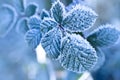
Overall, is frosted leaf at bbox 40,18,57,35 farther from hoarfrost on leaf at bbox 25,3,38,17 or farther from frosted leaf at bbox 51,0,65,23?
hoarfrost on leaf at bbox 25,3,38,17

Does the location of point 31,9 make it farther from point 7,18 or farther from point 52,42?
point 52,42

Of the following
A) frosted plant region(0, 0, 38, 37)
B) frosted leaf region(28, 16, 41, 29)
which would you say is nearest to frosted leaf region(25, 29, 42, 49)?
frosted leaf region(28, 16, 41, 29)

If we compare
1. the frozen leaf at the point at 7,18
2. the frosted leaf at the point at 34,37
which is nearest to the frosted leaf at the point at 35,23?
the frosted leaf at the point at 34,37

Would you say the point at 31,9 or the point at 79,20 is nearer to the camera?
the point at 79,20

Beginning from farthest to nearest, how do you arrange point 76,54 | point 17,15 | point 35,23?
point 17,15
point 35,23
point 76,54

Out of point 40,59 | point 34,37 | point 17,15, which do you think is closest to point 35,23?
point 34,37
